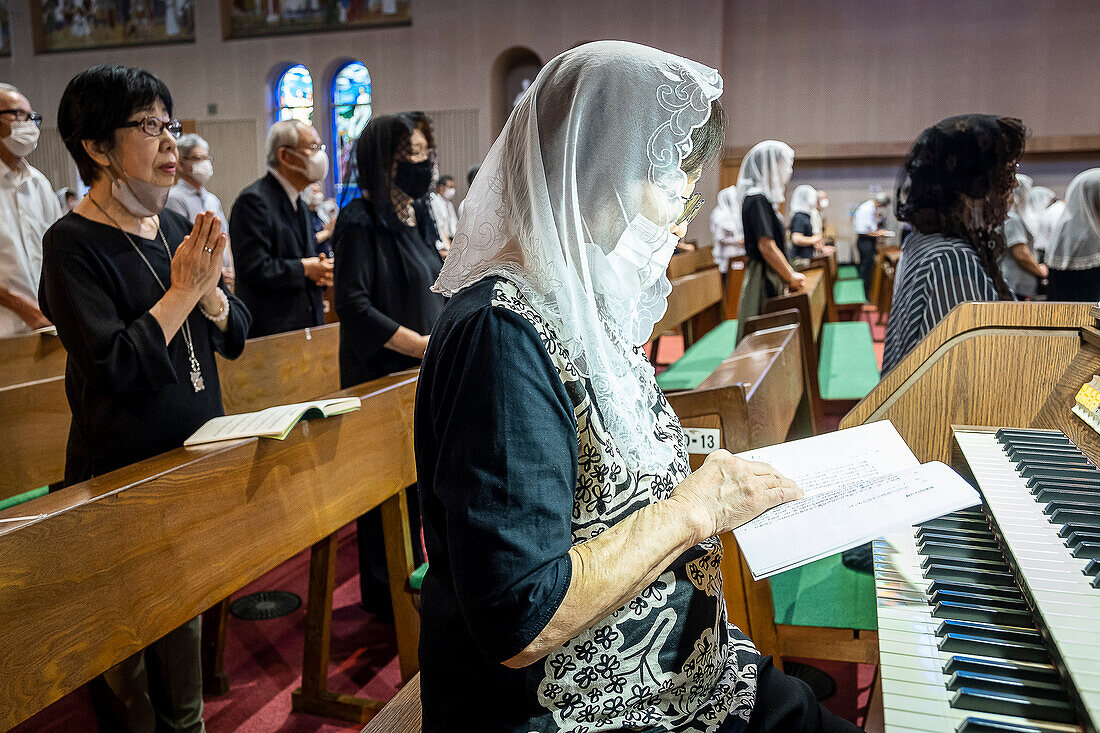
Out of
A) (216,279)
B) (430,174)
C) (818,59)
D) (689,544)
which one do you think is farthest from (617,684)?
(818,59)

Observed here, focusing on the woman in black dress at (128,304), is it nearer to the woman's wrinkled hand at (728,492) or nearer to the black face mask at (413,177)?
the black face mask at (413,177)

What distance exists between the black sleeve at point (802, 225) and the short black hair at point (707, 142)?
9094mm

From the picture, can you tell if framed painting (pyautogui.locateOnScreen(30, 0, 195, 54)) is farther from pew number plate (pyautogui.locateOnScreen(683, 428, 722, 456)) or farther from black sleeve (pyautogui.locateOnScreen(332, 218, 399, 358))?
pew number plate (pyautogui.locateOnScreen(683, 428, 722, 456))

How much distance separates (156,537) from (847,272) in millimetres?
15339

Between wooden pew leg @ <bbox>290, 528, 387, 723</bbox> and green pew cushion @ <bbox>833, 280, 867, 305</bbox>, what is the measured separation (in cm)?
777

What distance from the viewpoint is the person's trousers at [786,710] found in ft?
4.05

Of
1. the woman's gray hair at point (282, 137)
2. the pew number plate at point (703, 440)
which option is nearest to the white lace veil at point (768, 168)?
the woman's gray hair at point (282, 137)

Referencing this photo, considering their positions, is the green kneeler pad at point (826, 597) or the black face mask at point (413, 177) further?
the black face mask at point (413, 177)

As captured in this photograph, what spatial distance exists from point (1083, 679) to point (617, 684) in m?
0.54

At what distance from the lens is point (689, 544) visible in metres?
1.09

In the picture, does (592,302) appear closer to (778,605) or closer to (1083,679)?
(1083,679)

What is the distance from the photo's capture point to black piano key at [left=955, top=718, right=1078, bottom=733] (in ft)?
3.24

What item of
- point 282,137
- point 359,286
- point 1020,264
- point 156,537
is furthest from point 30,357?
point 1020,264

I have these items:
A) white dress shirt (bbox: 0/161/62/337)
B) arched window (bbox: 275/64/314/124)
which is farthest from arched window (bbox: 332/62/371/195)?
white dress shirt (bbox: 0/161/62/337)
